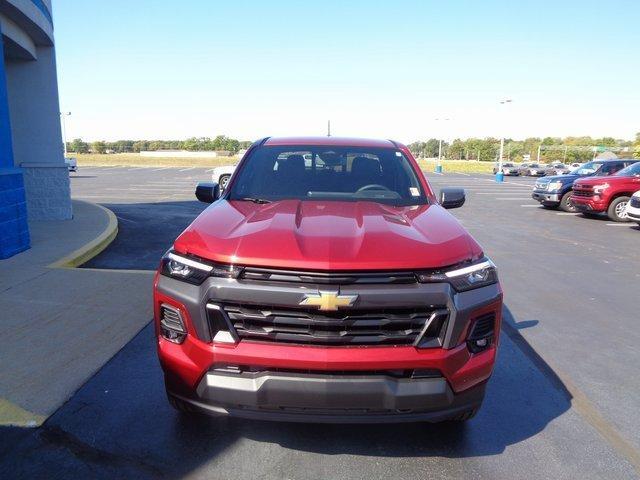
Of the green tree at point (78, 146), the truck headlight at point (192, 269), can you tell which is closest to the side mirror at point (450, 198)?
the truck headlight at point (192, 269)

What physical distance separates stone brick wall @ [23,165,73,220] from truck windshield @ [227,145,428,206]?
7.84 m

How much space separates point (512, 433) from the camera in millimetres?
3172

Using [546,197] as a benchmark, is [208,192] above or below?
above

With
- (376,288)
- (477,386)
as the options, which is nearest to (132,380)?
(376,288)

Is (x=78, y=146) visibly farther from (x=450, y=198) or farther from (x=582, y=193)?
(x=450, y=198)

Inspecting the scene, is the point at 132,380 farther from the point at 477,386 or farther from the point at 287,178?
the point at 477,386

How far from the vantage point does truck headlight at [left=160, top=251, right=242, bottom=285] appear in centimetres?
257

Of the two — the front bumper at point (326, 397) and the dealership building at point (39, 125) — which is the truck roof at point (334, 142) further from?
the dealership building at point (39, 125)

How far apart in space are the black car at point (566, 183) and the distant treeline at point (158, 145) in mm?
100092

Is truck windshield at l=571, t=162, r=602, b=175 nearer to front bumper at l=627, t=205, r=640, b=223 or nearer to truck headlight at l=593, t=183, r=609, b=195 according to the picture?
truck headlight at l=593, t=183, r=609, b=195

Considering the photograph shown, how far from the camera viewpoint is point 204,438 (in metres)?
3.04

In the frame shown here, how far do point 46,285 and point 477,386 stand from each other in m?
5.30

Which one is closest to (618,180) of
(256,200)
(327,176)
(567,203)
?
(567,203)

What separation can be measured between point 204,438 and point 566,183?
1593 centimetres
